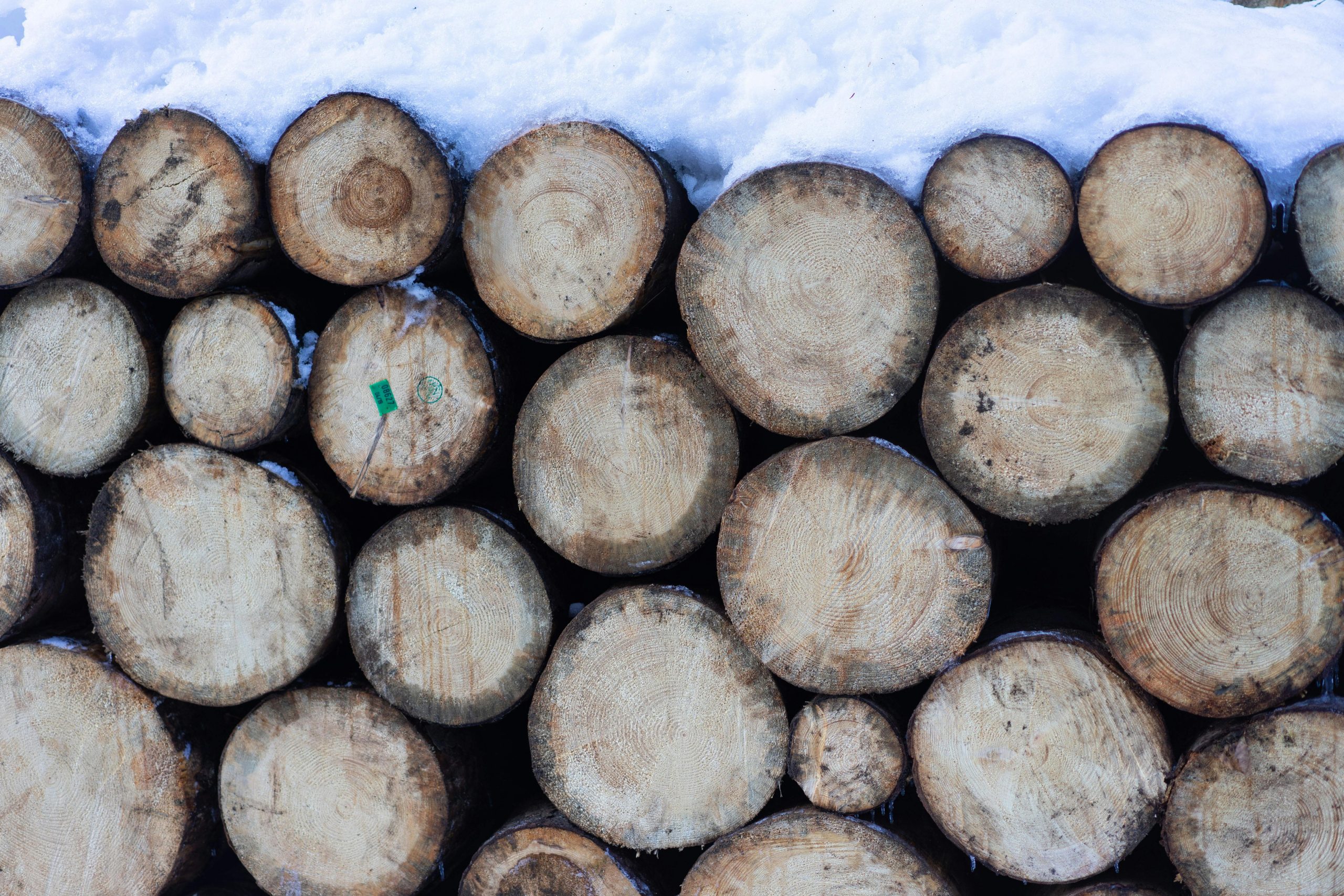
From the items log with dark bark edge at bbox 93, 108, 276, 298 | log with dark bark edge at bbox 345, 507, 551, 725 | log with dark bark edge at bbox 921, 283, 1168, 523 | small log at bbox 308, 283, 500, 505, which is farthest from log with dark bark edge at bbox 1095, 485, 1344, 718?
log with dark bark edge at bbox 93, 108, 276, 298

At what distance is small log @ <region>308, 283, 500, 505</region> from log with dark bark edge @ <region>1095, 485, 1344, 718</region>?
137cm

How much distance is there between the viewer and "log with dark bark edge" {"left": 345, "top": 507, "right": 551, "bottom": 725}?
1987mm

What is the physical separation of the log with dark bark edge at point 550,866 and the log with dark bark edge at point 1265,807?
1.15 metres

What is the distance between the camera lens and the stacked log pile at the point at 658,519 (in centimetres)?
162

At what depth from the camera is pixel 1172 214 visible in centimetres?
160

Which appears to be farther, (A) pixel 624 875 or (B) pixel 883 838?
(A) pixel 624 875

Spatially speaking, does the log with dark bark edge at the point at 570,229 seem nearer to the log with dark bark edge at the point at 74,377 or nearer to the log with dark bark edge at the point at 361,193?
the log with dark bark edge at the point at 361,193

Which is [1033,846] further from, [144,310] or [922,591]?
[144,310]

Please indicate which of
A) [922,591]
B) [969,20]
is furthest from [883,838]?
[969,20]

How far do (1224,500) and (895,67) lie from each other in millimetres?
→ 1110

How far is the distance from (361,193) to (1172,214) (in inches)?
66.0

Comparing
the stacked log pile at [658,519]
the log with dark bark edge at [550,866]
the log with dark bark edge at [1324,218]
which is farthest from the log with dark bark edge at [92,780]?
the log with dark bark edge at [1324,218]

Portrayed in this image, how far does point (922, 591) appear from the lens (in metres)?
1.73

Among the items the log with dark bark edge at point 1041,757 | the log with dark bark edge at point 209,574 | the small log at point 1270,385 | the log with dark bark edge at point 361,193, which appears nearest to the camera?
the small log at point 1270,385
